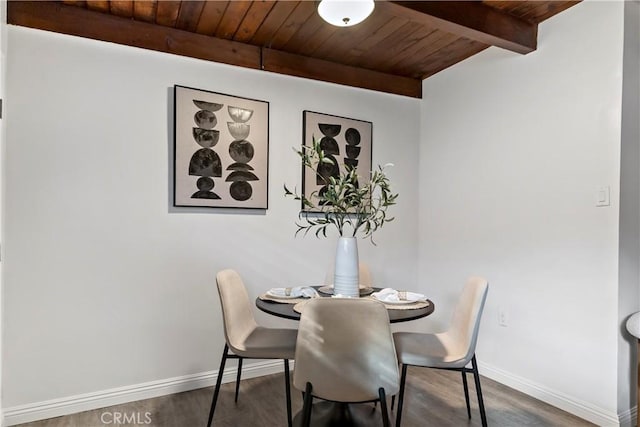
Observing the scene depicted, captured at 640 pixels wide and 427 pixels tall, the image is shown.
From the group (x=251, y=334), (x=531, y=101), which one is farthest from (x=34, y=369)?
(x=531, y=101)

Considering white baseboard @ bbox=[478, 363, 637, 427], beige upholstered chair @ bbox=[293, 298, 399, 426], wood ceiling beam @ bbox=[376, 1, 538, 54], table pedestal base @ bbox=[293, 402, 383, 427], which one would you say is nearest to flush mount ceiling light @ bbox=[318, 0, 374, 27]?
wood ceiling beam @ bbox=[376, 1, 538, 54]

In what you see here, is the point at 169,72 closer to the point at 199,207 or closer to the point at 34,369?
the point at 199,207

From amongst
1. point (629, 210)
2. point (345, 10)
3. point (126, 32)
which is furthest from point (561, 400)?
point (126, 32)

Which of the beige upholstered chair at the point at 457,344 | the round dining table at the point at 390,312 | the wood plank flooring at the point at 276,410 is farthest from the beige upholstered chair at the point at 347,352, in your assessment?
the wood plank flooring at the point at 276,410

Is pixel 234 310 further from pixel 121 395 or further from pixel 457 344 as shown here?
pixel 457 344

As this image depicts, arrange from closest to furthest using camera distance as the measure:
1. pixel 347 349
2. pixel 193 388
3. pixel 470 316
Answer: pixel 347 349, pixel 470 316, pixel 193 388

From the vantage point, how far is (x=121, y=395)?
242 cm

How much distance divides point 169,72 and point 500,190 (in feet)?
7.99

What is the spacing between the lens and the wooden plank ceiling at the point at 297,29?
2295 millimetres

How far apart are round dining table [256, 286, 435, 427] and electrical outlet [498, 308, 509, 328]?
95cm

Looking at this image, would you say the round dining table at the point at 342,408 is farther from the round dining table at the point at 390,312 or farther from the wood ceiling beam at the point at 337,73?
the wood ceiling beam at the point at 337,73

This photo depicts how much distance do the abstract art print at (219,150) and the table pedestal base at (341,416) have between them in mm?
1396

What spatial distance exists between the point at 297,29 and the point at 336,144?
0.90m

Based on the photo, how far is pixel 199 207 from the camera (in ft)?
8.74
